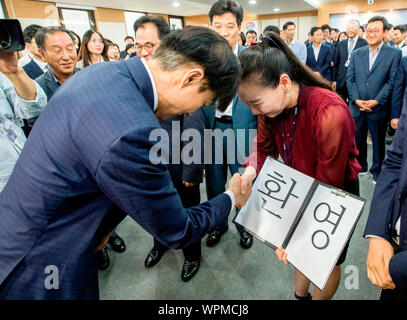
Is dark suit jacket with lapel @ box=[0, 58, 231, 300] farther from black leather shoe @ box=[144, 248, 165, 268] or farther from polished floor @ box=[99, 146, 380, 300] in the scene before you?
black leather shoe @ box=[144, 248, 165, 268]

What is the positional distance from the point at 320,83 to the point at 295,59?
0.45 ft

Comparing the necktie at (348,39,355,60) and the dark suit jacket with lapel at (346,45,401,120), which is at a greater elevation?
the necktie at (348,39,355,60)

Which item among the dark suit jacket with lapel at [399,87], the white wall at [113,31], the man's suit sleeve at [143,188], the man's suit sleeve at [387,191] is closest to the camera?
the man's suit sleeve at [143,188]

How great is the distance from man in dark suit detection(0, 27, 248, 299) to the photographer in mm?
445

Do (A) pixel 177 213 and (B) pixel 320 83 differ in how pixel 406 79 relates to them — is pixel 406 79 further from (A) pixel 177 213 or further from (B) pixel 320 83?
(A) pixel 177 213

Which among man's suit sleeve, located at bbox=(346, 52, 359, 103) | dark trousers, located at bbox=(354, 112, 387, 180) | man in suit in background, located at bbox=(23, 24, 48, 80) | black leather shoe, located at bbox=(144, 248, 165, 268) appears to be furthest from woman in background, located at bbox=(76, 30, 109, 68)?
dark trousers, located at bbox=(354, 112, 387, 180)

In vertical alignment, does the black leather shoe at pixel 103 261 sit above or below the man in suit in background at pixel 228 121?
below

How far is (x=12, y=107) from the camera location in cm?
125

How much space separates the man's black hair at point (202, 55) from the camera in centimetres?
74

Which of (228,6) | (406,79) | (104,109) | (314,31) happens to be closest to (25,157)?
(104,109)

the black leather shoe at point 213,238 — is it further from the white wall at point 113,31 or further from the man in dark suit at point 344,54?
the white wall at point 113,31

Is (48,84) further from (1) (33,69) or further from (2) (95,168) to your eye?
(2) (95,168)

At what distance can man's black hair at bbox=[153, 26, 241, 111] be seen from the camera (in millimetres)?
735

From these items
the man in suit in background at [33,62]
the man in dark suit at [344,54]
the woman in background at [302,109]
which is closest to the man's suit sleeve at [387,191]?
the woman in background at [302,109]
